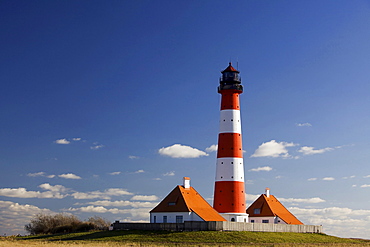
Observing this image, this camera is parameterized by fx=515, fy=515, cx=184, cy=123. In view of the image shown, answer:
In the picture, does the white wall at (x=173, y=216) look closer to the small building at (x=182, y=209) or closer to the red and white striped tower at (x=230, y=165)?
the small building at (x=182, y=209)

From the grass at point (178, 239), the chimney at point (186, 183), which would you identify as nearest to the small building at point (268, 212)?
the grass at point (178, 239)

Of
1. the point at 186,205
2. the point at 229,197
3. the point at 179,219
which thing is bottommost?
the point at 179,219

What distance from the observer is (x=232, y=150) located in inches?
2331

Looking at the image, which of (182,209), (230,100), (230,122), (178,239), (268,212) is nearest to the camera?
(178,239)

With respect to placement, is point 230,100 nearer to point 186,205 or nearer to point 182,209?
point 186,205

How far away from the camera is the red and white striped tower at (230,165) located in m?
58.7

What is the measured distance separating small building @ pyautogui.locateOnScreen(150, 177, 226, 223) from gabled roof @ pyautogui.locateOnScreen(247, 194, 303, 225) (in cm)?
1050

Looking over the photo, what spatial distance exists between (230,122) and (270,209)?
14.4 metres

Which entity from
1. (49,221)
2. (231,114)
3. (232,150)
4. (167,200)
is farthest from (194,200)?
(49,221)

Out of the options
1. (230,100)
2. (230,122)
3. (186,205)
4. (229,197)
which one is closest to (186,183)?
(186,205)

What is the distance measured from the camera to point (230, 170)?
58688 mm

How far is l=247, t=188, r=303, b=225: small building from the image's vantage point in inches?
2604

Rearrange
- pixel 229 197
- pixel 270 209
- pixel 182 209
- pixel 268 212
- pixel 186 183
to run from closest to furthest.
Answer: pixel 182 209 < pixel 229 197 < pixel 186 183 < pixel 268 212 < pixel 270 209

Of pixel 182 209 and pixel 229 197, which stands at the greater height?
pixel 229 197
